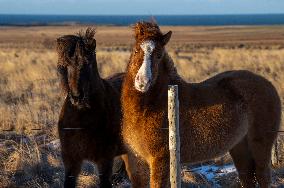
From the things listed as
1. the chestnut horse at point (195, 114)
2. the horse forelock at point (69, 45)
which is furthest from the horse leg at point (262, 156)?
the horse forelock at point (69, 45)

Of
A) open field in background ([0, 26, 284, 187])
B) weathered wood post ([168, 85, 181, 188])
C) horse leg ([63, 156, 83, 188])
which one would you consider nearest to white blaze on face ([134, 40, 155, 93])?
weathered wood post ([168, 85, 181, 188])

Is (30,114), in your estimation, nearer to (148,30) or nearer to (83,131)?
(83,131)

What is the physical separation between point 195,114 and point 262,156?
3.76ft

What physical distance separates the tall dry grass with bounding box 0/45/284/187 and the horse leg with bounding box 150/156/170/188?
7.19 feet

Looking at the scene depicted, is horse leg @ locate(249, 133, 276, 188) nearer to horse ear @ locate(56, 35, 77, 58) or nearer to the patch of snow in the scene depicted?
the patch of snow

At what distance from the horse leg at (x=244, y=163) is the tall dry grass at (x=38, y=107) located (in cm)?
120

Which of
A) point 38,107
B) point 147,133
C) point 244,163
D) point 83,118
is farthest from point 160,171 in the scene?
point 38,107

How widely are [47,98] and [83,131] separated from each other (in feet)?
26.9

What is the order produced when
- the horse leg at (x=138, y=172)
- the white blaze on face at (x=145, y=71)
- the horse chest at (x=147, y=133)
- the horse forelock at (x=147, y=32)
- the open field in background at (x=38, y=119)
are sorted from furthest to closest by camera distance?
the open field in background at (x=38, y=119) → the horse leg at (x=138, y=172) → the horse chest at (x=147, y=133) → the horse forelock at (x=147, y=32) → the white blaze on face at (x=145, y=71)

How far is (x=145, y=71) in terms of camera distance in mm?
4691

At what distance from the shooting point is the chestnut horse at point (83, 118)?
5.72 metres

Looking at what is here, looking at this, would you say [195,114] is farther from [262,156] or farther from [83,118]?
[83,118]

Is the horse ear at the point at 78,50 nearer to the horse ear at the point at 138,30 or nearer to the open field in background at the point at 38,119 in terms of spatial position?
the horse ear at the point at 138,30

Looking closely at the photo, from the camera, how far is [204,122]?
17.6 ft
